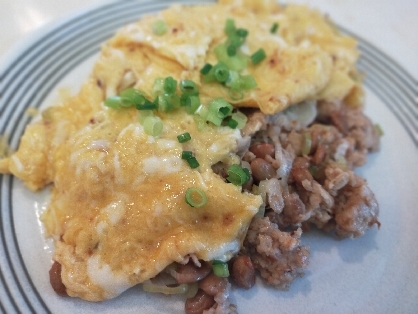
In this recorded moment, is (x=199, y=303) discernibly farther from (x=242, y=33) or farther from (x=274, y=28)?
(x=274, y=28)

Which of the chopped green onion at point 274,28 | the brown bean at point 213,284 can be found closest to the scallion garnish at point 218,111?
the brown bean at point 213,284

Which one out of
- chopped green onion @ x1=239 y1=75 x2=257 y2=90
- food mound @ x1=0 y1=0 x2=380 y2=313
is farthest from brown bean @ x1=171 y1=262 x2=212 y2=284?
chopped green onion @ x1=239 y1=75 x2=257 y2=90

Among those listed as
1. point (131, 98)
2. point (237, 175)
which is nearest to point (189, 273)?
point (237, 175)

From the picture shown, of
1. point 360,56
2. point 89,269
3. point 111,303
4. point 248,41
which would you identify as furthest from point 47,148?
point 360,56

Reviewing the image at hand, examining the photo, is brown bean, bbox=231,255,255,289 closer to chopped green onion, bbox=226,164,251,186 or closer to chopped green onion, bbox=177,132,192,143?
chopped green onion, bbox=226,164,251,186

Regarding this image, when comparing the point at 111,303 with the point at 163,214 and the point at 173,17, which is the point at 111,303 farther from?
the point at 173,17

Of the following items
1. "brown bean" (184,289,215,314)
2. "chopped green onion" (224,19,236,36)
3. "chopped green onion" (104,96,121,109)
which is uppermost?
"chopped green onion" (224,19,236,36)
